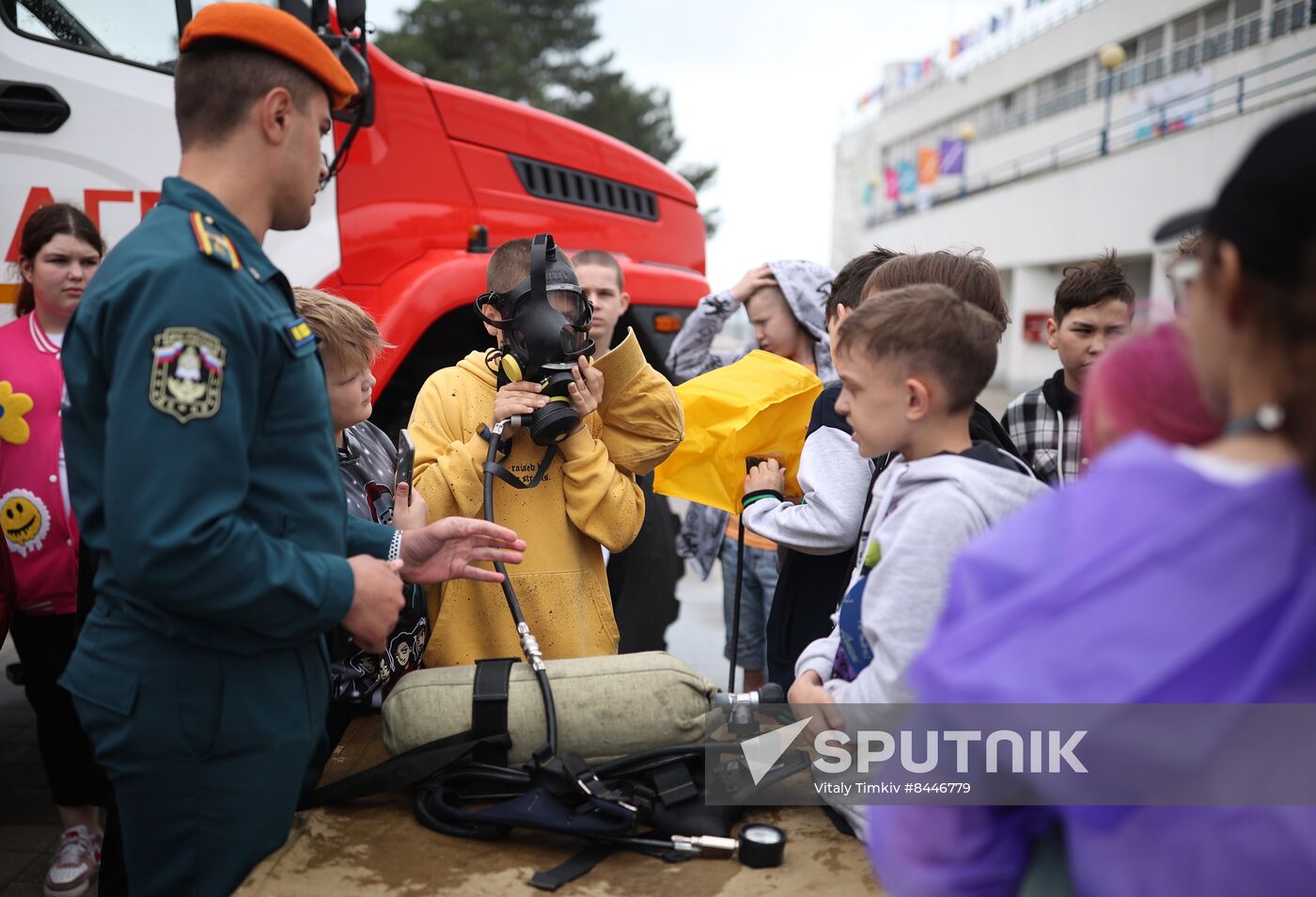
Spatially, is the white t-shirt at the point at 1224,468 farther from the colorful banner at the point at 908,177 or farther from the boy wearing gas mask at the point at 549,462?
the colorful banner at the point at 908,177

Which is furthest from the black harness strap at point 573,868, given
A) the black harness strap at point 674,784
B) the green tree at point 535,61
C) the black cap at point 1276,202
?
the green tree at point 535,61

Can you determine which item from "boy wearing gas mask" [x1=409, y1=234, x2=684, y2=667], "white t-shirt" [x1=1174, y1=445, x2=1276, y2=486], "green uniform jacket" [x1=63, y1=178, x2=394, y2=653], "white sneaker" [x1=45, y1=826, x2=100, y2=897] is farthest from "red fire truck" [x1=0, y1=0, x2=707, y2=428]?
"white t-shirt" [x1=1174, y1=445, x2=1276, y2=486]

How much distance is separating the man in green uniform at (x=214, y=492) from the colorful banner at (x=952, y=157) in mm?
37913

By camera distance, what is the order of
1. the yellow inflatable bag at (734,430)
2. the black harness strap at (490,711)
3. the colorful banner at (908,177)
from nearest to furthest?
the black harness strap at (490,711)
the yellow inflatable bag at (734,430)
the colorful banner at (908,177)

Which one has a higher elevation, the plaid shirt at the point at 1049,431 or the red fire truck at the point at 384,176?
the red fire truck at the point at 384,176

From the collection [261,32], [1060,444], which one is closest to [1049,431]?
[1060,444]

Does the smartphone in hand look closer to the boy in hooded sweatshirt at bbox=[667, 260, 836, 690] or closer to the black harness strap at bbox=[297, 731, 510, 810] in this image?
the black harness strap at bbox=[297, 731, 510, 810]

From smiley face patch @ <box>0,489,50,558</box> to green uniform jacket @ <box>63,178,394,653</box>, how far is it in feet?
4.50

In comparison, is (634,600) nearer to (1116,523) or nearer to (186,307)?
(186,307)

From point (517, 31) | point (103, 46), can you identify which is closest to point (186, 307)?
point (103, 46)

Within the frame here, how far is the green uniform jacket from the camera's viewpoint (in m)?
1.42

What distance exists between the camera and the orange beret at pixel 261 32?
1.62m

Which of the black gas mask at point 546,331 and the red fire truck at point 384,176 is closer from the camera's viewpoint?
the black gas mask at point 546,331

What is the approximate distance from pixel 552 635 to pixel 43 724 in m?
1.65
